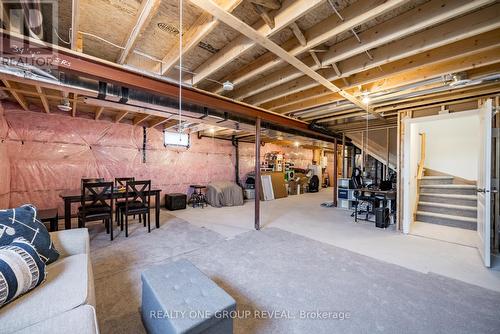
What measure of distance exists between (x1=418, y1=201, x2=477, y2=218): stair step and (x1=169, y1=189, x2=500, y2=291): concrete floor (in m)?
1.22

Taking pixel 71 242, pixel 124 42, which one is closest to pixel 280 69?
pixel 124 42

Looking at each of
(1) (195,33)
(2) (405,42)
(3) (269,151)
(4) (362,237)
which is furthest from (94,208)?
(3) (269,151)

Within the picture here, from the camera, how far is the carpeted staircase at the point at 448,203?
160 inches

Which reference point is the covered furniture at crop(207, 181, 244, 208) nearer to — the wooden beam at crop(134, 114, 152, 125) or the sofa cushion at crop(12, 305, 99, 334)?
the wooden beam at crop(134, 114, 152, 125)

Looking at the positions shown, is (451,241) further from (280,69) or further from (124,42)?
(124,42)

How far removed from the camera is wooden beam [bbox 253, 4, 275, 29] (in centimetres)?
172

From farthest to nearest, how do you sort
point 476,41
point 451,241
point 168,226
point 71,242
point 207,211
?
point 207,211
point 168,226
point 451,241
point 476,41
point 71,242

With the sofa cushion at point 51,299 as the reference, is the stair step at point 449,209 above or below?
below

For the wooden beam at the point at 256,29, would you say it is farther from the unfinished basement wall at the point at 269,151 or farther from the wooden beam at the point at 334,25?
the unfinished basement wall at the point at 269,151

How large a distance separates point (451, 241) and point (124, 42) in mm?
5679

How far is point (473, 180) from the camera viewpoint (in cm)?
483

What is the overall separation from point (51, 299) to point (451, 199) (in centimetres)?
663

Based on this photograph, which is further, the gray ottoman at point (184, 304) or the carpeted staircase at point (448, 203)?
the carpeted staircase at point (448, 203)

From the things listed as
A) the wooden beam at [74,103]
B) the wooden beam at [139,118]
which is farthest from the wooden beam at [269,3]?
the wooden beam at [139,118]
